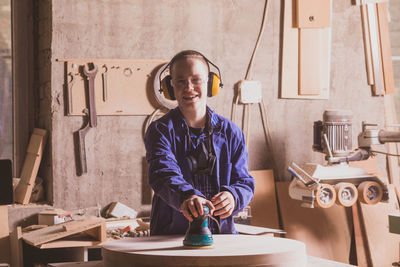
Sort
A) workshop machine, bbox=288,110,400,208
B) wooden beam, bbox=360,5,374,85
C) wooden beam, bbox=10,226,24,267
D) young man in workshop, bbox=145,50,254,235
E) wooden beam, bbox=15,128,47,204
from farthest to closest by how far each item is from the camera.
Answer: wooden beam, bbox=360,5,374,85
workshop machine, bbox=288,110,400,208
wooden beam, bbox=15,128,47,204
wooden beam, bbox=10,226,24,267
young man in workshop, bbox=145,50,254,235

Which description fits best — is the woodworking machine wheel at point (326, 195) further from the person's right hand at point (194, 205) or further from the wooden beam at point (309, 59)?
the person's right hand at point (194, 205)

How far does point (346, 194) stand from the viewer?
413 cm

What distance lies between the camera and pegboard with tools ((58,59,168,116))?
395cm

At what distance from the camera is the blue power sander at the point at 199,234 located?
6.23 ft

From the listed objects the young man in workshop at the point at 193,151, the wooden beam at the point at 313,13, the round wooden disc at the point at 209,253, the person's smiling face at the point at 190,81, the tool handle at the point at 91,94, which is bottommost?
the round wooden disc at the point at 209,253

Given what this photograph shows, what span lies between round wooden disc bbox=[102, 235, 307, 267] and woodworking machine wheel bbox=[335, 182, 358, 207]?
213cm

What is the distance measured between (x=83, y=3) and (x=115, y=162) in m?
1.18

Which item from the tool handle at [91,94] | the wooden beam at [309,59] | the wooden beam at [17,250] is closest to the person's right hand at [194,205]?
the wooden beam at [17,250]

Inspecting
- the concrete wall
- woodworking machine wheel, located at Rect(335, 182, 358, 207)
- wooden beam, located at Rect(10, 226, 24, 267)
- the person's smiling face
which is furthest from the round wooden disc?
woodworking machine wheel, located at Rect(335, 182, 358, 207)

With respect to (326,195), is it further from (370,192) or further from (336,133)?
(336,133)

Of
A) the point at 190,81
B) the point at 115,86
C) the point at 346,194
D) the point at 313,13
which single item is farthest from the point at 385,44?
the point at 190,81

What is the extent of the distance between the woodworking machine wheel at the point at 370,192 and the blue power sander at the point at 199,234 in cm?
250

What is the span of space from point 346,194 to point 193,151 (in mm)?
2253

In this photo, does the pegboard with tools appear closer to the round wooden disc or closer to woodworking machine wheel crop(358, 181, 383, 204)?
woodworking machine wheel crop(358, 181, 383, 204)
